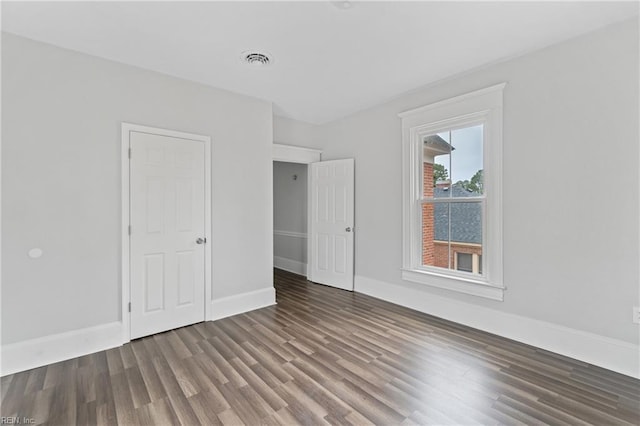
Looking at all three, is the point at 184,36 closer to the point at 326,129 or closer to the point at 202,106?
the point at 202,106

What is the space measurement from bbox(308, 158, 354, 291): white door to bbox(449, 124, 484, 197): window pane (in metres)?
1.51

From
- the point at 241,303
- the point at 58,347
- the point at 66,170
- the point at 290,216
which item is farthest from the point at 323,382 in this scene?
the point at 290,216

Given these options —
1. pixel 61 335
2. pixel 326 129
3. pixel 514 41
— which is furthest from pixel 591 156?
pixel 61 335

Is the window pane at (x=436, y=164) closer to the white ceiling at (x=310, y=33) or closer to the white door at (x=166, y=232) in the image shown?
the white ceiling at (x=310, y=33)

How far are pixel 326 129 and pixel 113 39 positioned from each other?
3.16 metres

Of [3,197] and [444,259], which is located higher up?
[3,197]

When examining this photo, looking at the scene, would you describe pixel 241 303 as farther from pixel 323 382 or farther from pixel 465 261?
pixel 465 261

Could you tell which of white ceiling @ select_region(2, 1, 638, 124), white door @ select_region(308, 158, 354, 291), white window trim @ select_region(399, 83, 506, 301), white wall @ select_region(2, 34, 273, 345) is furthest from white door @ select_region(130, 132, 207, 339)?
white window trim @ select_region(399, 83, 506, 301)

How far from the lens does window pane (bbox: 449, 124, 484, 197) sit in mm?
3240

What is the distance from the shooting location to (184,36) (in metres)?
2.48

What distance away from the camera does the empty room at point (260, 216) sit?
212 cm

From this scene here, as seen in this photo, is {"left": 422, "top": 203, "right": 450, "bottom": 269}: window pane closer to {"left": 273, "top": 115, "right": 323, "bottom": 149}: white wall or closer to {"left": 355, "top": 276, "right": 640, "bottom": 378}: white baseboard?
{"left": 355, "top": 276, "right": 640, "bottom": 378}: white baseboard

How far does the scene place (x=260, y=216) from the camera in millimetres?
3924

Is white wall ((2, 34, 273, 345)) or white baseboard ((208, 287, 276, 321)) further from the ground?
white wall ((2, 34, 273, 345))
